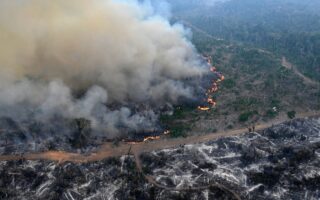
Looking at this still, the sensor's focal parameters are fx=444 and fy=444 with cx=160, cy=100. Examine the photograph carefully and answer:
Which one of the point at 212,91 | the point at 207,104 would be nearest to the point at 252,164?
the point at 207,104

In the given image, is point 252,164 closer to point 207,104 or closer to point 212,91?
point 207,104

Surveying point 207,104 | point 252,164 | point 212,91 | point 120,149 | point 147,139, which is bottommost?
point 252,164

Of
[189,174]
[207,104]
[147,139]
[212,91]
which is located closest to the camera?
[189,174]

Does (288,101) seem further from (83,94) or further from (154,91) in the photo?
(83,94)

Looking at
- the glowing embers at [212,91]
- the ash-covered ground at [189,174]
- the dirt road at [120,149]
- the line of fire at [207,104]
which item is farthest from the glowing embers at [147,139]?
the glowing embers at [212,91]

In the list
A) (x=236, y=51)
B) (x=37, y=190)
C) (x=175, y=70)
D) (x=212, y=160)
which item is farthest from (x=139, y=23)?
(x=37, y=190)

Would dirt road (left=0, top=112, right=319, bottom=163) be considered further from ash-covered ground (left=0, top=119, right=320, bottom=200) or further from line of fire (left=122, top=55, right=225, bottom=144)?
ash-covered ground (left=0, top=119, right=320, bottom=200)
